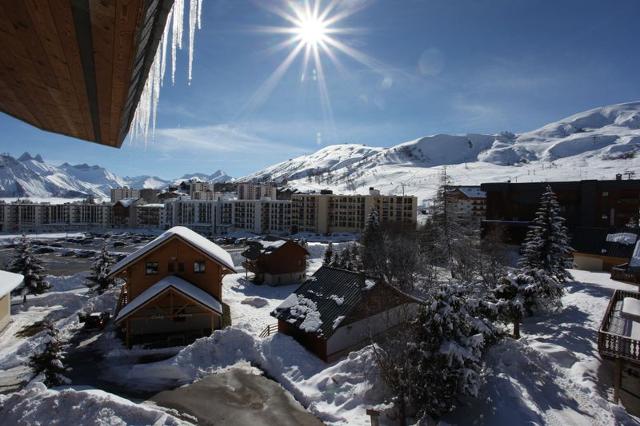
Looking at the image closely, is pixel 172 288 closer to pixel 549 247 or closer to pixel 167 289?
pixel 167 289

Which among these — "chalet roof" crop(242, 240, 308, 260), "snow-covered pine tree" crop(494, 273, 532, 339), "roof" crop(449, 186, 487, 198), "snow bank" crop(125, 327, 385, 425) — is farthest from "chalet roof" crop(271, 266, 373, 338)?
"roof" crop(449, 186, 487, 198)

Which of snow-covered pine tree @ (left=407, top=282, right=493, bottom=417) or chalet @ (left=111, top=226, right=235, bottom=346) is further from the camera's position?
chalet @ (left=111, top=226, right=235, bottom=346)

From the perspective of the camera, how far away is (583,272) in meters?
32.9

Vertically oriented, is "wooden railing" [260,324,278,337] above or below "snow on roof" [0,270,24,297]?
below

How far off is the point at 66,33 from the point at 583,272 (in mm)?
41633

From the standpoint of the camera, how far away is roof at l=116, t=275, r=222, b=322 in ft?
63.1

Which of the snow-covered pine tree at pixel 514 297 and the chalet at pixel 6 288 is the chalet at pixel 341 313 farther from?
the chalet at pixel 6 288

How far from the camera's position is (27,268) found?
29203mm

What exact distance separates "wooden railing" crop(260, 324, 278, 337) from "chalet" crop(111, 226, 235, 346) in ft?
9.53

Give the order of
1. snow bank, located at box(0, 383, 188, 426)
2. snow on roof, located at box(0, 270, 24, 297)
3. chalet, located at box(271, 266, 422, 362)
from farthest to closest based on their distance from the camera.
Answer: snow on roof, located at box(0, 270, 24, 297)
chalet, located at box(271, 266, 422, 362)
snow bank, located at box(0, 383, 188, 426)

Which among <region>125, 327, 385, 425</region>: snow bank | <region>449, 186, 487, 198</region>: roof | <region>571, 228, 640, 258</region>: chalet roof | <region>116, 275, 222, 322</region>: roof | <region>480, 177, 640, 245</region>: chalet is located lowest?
<region>125, 327, 385, 425</region>: snow bank

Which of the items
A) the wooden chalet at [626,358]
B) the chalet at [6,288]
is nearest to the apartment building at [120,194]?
the chalet at [6,288]

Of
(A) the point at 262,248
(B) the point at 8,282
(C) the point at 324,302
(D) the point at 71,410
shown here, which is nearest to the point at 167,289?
(D) the point at 71,410

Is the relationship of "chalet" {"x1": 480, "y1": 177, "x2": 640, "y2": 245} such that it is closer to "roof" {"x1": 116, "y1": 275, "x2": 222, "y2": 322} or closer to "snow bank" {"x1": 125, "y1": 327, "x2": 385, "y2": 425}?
"snow bank" {"x1": 125, "y1": 327, "x2": 385, "y2": 425}
